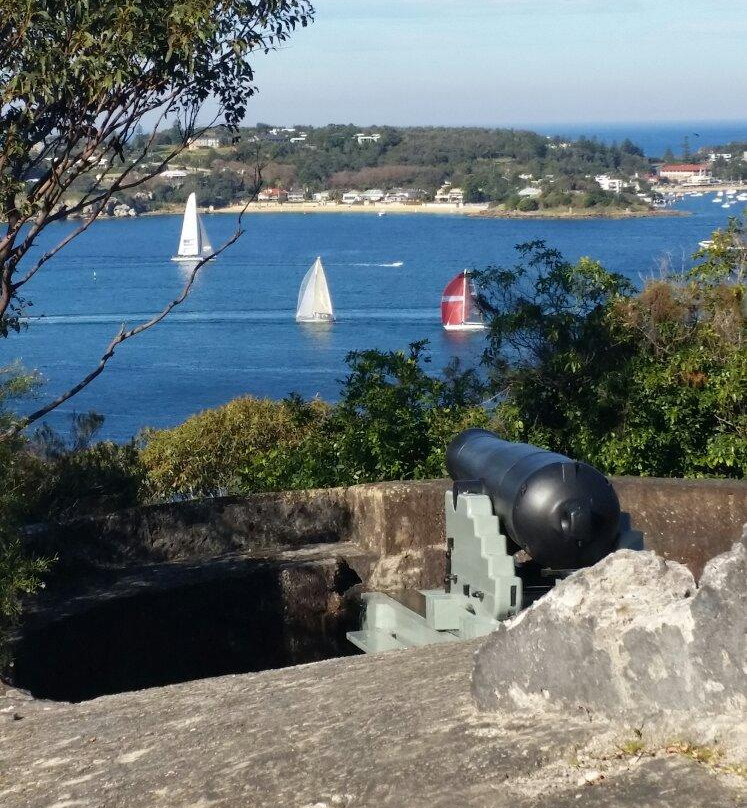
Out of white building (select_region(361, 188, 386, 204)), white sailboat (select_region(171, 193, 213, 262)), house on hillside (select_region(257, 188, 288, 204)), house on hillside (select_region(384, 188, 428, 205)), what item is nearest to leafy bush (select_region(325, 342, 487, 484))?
white sailboat (select_region(171, 193, 213, 262))

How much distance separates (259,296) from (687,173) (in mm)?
62893

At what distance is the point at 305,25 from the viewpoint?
28.2ft

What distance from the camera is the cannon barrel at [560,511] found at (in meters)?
5.84

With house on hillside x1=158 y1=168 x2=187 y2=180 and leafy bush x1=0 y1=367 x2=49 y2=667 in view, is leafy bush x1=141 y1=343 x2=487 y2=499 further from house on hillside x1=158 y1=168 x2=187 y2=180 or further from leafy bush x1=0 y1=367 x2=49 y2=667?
house on hillside x1=158 y1=168 x2=187 y2=180

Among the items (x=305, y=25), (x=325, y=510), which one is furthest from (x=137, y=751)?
(x=305, y=25)

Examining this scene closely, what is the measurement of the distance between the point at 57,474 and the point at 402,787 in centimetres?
694

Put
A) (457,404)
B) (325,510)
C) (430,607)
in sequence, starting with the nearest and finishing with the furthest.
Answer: (430,607)
(325,510)
(457,404)

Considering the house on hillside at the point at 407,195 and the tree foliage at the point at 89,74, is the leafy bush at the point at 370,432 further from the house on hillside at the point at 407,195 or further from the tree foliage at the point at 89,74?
the house on hillside at the point at 407,195

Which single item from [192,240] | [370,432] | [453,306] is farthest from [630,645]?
[192,240]

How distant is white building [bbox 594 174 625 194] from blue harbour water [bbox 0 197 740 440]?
18.4ft

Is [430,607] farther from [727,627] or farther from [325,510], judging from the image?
[727,627]

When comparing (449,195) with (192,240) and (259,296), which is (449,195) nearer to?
(192,240)

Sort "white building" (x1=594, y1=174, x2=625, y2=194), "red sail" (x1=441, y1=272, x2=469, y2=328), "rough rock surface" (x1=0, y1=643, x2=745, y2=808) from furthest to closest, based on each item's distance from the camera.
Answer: "white building" (x1=594, y1=174, x2=625, y2=194)
"red sail" (x1=441, y1=272, x2=469, y2=328)
"rough rock surface" (x1=0, y1=643, x2=745, y2=808)

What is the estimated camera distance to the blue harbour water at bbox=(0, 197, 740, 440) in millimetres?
39469
